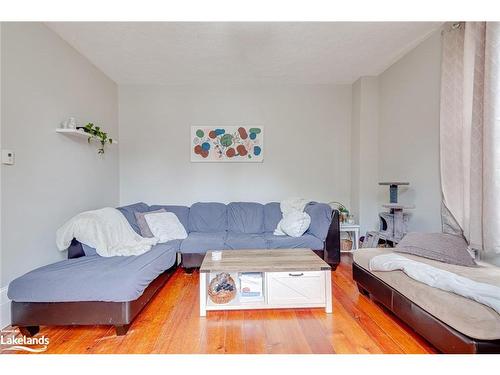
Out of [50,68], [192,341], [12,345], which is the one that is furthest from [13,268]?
[50,68]

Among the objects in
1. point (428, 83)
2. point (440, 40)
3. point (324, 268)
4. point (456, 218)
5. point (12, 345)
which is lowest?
point (12, 345)

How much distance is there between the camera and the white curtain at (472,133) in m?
1.81

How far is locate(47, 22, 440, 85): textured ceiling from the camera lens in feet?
7.96

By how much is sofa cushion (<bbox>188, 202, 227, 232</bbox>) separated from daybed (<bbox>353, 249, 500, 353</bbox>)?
1.97m

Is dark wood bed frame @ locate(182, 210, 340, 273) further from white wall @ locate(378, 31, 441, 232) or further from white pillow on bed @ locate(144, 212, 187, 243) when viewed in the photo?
white wall @ locate(378, 31, 441, 232)

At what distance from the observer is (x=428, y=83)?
271 cm

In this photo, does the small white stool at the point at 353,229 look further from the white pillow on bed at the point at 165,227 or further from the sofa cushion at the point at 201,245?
the white pillow on bed at the point at 165,227

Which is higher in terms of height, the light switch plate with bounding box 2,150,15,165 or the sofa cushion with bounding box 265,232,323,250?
the light switch plate with bounding box 2,150,15,165

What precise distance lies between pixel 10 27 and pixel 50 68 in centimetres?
46

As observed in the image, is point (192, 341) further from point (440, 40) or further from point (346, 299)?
point (440, 40)

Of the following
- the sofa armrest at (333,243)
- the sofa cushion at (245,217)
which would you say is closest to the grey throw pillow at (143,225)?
the sofa cushion at (245,217)

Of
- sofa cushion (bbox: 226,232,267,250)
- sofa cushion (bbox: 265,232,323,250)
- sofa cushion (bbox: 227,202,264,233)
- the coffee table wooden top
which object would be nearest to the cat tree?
sofa cushion (bbox: 265,232,323,250)
